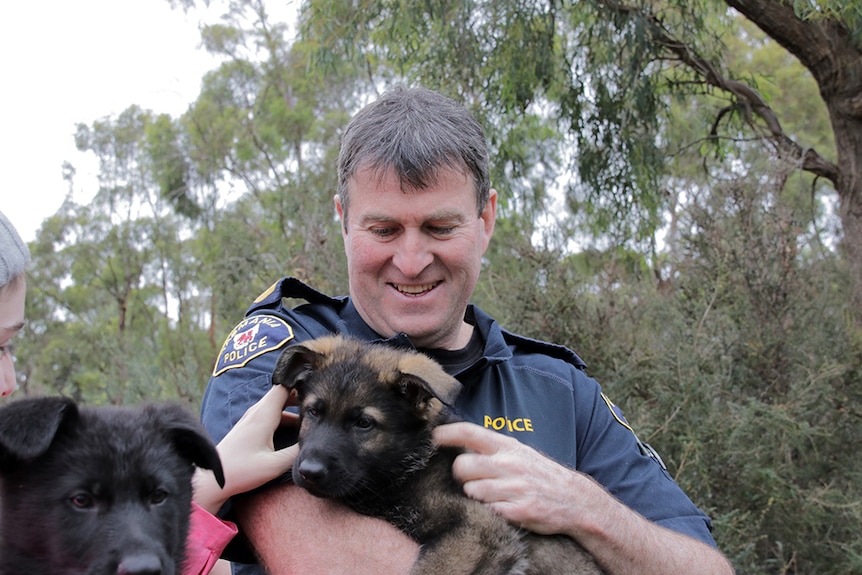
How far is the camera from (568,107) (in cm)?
1084

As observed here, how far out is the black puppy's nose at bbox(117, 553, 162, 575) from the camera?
7.14 ft

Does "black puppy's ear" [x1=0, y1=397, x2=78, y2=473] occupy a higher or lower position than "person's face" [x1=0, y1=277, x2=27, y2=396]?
lower

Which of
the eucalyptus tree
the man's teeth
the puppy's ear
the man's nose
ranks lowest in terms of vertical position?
the puppy's ear

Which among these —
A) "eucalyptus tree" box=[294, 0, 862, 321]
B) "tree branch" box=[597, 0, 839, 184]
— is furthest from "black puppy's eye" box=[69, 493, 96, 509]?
"tree branch" box=[597, 0, 839, 184]

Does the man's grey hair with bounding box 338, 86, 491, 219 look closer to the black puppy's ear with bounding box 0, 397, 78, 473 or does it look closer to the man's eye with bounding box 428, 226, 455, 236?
the man's eye with bounding box 428, 226, 455, 236

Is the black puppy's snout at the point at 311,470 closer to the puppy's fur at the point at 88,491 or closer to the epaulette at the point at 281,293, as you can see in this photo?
the puppy's fur at the point at 88,491

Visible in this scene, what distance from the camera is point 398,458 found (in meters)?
3.35

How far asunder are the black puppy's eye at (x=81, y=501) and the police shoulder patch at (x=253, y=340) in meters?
1.05

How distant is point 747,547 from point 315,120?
69.6ft

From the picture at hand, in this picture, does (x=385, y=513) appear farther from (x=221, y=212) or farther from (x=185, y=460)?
(x=221, y=212)

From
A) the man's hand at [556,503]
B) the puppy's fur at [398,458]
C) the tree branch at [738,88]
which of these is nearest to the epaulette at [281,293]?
the puppy's fur at [398,458]

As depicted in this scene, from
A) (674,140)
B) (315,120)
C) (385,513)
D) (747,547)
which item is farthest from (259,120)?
(385,513)

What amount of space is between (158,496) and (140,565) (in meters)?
0.36

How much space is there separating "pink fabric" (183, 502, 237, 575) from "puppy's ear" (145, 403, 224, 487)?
0.66 feet
